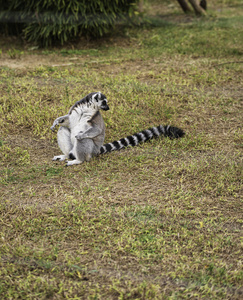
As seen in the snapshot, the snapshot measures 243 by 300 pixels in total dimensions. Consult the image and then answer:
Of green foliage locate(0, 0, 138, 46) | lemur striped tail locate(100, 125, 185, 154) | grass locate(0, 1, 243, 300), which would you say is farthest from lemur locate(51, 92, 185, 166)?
green foliage locate(0, 0, 138, 46)

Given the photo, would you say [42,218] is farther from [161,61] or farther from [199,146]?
[161,61]

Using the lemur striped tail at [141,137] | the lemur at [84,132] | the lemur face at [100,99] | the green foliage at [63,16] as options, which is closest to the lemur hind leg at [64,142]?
the lemur at [84,132]

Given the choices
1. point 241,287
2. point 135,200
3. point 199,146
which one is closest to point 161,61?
point 199,146

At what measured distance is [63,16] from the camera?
999 centimetres

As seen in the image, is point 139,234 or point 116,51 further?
point 116,51

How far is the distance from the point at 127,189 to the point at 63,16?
6669 millimetres

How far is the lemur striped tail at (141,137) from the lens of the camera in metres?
5.59

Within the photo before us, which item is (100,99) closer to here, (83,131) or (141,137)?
(83,131)

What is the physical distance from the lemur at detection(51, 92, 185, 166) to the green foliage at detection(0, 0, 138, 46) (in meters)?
5.28

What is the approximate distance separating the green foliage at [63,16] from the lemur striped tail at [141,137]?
5281mm

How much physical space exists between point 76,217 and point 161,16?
11589mm

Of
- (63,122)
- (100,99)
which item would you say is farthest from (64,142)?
(100,99)

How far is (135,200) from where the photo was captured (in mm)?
4559

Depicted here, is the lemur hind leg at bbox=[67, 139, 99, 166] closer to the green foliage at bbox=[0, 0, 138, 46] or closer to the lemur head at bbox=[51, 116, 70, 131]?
the lemur head at bbox=[51, 116, 70, 131]
